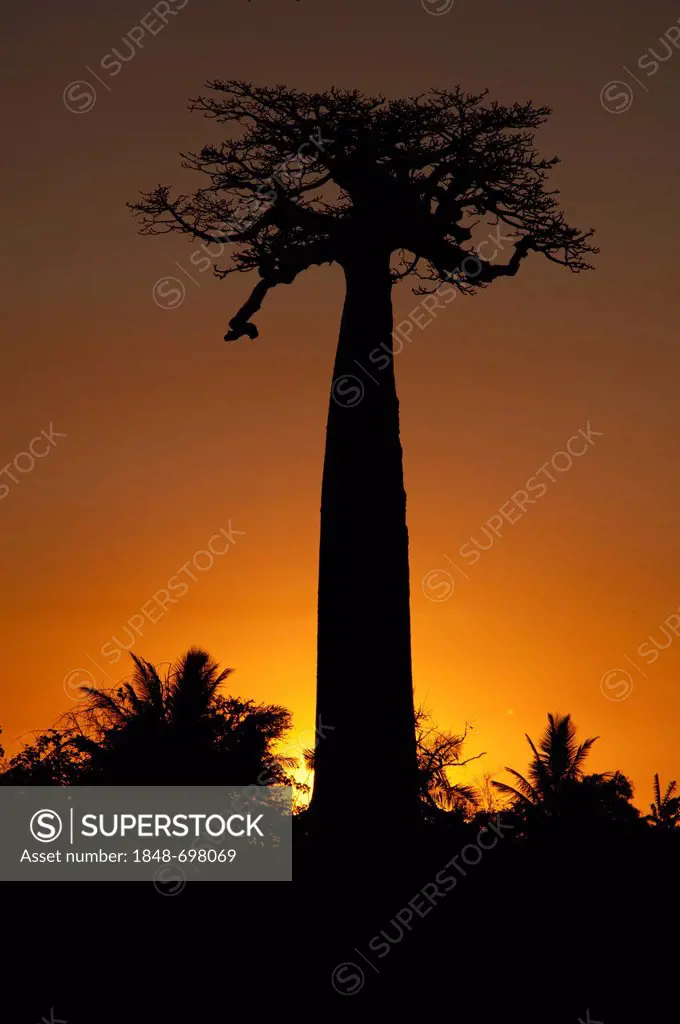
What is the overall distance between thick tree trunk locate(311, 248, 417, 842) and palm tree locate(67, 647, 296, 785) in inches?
117

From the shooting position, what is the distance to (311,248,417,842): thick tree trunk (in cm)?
1623

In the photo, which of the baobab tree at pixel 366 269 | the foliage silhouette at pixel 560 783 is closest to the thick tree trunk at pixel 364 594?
the baobab tree at pixel 366 269

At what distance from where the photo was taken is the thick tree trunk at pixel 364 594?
639 inches

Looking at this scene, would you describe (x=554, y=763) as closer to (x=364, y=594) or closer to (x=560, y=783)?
(x=560, y=783)

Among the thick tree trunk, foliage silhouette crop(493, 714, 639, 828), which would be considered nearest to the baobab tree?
the thick tree trunk

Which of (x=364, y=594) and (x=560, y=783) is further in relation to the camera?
(x=560, y=783)

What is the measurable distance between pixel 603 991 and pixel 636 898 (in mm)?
2425

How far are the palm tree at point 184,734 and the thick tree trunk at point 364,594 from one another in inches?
117

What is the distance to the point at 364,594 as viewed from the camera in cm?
1662

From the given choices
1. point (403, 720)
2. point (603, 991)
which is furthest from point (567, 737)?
point (603, 991)

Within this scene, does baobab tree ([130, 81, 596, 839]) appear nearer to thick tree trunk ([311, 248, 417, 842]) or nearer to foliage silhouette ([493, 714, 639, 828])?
thick tree trunk ([311, 248, 417, 842])

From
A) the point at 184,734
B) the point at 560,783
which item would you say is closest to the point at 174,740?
the point at 184,734

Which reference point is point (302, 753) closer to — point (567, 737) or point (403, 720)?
point (403, 720)

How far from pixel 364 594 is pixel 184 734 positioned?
436cm
